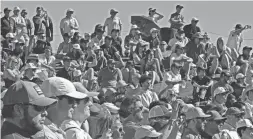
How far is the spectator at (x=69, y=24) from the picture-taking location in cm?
2041

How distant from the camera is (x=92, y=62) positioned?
18.0m

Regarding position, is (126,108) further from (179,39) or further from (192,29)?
(192,29)

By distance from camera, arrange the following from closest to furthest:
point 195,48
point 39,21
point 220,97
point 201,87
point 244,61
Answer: point 220,97
point 201,87
point 244,61
point 195,48
point 39,21

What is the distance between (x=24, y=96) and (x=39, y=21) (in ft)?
50.6

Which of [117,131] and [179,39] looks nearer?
[117,131]

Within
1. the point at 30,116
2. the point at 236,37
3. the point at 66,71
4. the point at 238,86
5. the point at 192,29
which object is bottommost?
the point at 238,86

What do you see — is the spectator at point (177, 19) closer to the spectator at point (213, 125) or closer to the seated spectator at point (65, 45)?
the seated spectator at point (65, 45)

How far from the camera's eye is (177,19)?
22828 mm

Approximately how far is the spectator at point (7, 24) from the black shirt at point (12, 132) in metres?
14.1

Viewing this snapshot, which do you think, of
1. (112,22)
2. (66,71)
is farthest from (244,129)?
(112,22)

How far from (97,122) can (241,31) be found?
→ 14519 millimetres

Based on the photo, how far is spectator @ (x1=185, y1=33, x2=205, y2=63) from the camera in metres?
20.3

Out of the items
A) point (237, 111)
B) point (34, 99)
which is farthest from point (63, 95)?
point (237, 111)

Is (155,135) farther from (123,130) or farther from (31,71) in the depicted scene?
(31,71)
